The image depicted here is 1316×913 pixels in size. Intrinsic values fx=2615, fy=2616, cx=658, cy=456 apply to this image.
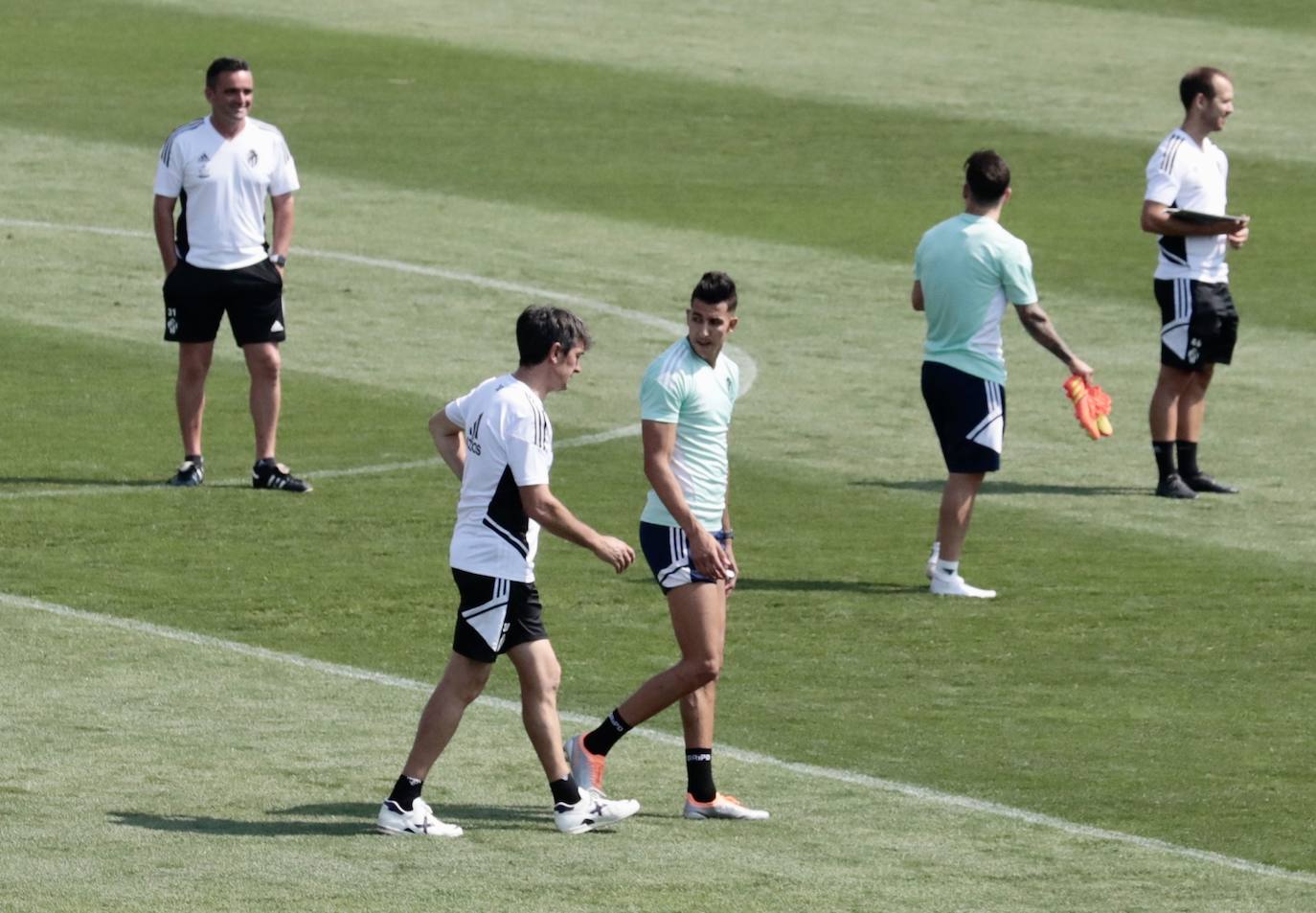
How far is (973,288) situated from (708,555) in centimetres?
421

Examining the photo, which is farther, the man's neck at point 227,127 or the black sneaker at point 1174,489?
the black sneaker at point 1174,489

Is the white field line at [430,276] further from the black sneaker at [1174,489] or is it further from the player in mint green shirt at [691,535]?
the player in mint green shirt at [691,535]

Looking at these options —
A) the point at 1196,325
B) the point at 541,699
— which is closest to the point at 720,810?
the point at 541,699

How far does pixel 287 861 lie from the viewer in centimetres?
808

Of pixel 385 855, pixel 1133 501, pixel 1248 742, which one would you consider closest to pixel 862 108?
pixel 1133 501

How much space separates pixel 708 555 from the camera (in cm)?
863

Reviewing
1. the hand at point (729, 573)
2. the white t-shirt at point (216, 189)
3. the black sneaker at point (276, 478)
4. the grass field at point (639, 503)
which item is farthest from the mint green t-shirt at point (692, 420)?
the white t-shirt at point (216, 189)

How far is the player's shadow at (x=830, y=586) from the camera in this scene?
12570 mm

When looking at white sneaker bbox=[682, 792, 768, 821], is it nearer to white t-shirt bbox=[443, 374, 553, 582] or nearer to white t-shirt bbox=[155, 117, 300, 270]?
white t-shirt bbox=[443, 374, 553, 582]

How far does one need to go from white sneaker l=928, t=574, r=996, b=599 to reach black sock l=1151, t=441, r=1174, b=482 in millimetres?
2950

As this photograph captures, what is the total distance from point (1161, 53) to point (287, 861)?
25925 millimetres

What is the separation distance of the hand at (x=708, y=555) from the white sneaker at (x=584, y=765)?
797 mm

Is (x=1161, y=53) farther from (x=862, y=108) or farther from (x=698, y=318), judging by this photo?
(x=698, y=318)

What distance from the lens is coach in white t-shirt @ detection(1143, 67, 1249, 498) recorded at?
1493cm
